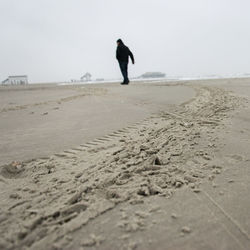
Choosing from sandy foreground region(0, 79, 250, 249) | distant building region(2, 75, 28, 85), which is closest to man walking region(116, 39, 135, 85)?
Answer: sandy foreground region(0, 79, 250, 249)

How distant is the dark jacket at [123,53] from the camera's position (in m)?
8.02

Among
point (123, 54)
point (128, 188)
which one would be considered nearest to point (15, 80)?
point (123, 54)

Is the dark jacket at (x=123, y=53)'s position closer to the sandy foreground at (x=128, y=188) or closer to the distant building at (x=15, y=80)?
the sandy foreground at (x=128, y=188)

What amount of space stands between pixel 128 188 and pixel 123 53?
778cm

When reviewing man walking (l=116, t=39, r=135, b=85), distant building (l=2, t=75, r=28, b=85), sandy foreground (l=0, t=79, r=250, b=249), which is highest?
distant building (l=2, t=75, r=28, b=85)

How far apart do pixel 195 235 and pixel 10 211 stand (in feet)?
2.62

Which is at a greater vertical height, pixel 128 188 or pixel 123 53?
pixel 123 53

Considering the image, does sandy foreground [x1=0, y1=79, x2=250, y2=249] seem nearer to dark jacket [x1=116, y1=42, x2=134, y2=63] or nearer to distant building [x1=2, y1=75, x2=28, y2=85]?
dark jacket [x1=116, y1=42, x2=134, y2=63]

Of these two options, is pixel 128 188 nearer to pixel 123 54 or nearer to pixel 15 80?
pixel 123 54

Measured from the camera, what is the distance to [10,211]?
89 cm

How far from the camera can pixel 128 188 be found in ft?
3.37

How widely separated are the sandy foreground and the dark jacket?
6718 mm

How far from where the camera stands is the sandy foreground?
2.42 ft

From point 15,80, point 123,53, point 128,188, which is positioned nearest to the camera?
point 128,188
